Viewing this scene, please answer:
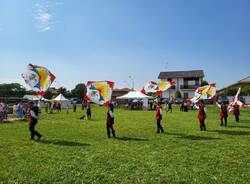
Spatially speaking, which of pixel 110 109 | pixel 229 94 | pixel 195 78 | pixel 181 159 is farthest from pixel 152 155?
pixel 195 78

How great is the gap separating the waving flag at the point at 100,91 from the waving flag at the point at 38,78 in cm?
340

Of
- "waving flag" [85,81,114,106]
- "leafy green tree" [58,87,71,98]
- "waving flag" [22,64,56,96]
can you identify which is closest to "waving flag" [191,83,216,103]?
"waving flag" [85,81,114,106]

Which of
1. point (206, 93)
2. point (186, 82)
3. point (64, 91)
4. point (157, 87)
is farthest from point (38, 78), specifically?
point (64, 91)

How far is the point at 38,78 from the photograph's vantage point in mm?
18641

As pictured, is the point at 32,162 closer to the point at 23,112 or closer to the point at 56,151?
the point at 56,151

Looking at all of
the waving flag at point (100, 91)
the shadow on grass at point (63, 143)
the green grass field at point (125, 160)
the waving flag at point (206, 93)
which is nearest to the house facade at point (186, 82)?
the waving flag at point (206, 93)

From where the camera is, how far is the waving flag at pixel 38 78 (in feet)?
59.8

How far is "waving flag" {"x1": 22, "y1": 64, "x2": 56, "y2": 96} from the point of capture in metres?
18.2

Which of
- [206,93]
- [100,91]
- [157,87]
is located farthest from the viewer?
[157,87]

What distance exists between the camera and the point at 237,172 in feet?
28.7

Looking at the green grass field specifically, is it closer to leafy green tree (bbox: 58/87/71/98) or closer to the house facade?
the house facade

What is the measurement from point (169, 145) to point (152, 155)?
244cm

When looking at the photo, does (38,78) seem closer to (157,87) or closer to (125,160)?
(157,87)

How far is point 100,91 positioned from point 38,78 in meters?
4.76
